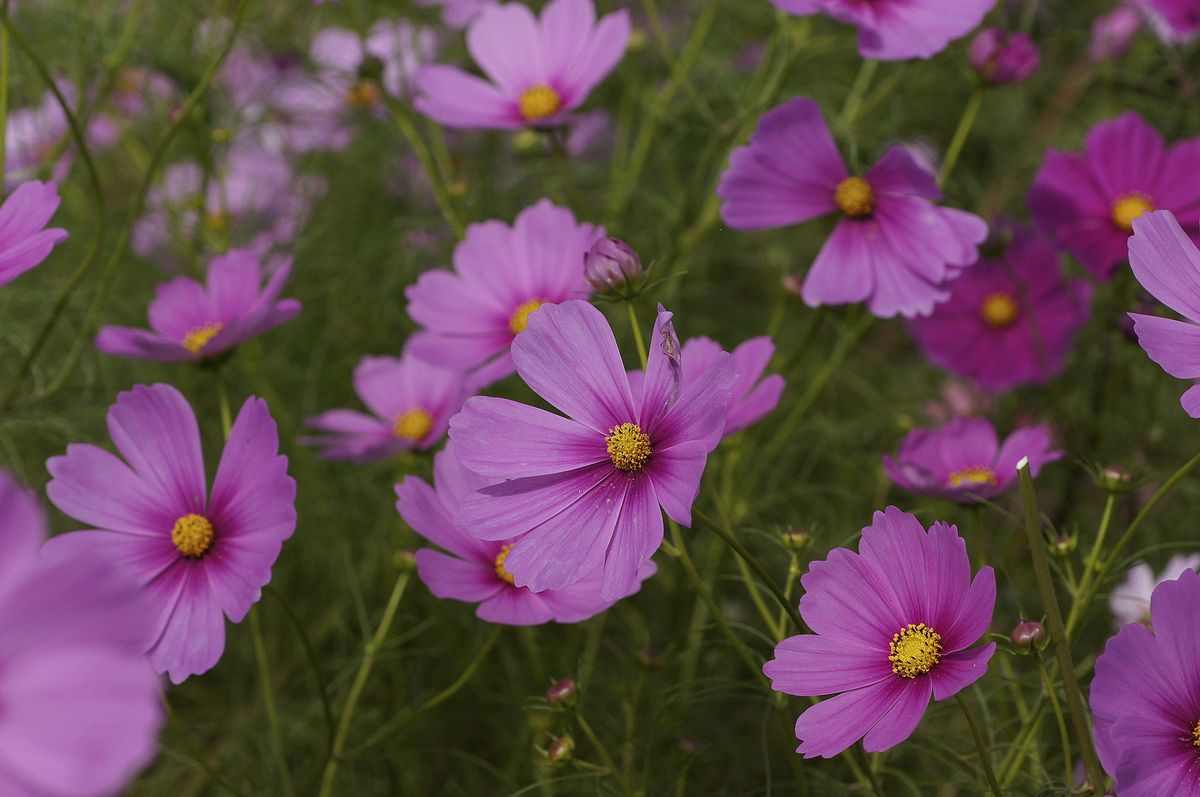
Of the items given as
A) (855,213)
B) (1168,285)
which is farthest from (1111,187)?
(1168,285)

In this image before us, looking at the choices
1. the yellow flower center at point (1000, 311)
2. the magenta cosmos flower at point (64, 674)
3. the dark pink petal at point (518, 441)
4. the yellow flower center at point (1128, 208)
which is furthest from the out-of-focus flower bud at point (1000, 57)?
the magenta cosmos flower at point (64, 674)

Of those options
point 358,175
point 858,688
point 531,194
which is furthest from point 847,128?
point 358,175

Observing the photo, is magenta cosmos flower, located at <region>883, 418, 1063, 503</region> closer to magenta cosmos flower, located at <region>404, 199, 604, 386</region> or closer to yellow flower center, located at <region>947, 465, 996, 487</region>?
yellow flower center, located at <region>947, 465, 996, 487</region>

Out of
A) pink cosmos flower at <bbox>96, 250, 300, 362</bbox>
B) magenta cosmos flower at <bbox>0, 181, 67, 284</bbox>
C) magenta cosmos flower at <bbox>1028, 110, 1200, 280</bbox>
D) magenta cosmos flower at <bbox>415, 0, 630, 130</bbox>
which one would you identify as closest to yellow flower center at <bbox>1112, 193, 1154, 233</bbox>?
magenta cosmos flower at <bbox>1028, 110, 1200, 280</bbox>

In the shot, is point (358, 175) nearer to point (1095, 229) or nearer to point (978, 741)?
point (1095, 229)

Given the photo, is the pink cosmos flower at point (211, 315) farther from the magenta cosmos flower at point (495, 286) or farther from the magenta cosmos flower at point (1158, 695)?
the magenta cosmos flower at point (1158, 695)

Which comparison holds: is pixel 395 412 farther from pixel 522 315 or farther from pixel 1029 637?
pixel 1029 637
